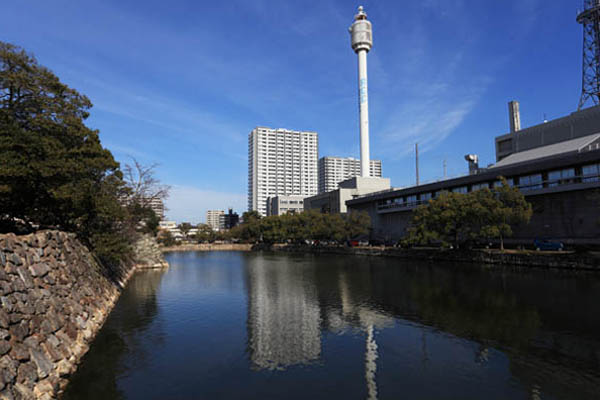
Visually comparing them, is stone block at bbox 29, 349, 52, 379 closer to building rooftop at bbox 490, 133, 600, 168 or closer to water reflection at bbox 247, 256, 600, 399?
water reflection at bbox 247, 256, 600, 399

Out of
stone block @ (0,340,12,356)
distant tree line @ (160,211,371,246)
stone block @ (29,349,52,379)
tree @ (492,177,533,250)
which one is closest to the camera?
stone block @ (0,340,12,356)

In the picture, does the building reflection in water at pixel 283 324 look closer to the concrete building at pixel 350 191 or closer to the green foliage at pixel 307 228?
the green foliage at pixel 307 228

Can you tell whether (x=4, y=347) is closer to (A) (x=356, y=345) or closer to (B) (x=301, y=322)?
(A) (x=356, y=345)

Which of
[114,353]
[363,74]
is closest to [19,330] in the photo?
[114,353]

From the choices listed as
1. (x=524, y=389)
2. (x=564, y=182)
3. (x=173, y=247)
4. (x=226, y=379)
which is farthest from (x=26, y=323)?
(x=173, y=247)

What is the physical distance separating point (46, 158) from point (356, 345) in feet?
69.8

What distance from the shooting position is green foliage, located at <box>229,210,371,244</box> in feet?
286

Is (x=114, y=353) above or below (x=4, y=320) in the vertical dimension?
below

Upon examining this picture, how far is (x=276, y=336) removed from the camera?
2003cm

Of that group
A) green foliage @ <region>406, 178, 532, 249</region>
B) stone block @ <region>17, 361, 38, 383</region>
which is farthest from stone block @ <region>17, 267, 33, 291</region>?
green foliage @ <region>406, 178, 532, 249</region>

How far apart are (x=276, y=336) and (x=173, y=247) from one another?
116 m

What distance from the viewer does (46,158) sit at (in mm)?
21656

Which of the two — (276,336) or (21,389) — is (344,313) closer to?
(276,336)

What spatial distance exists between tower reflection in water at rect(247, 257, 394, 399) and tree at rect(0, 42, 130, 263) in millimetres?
14804
